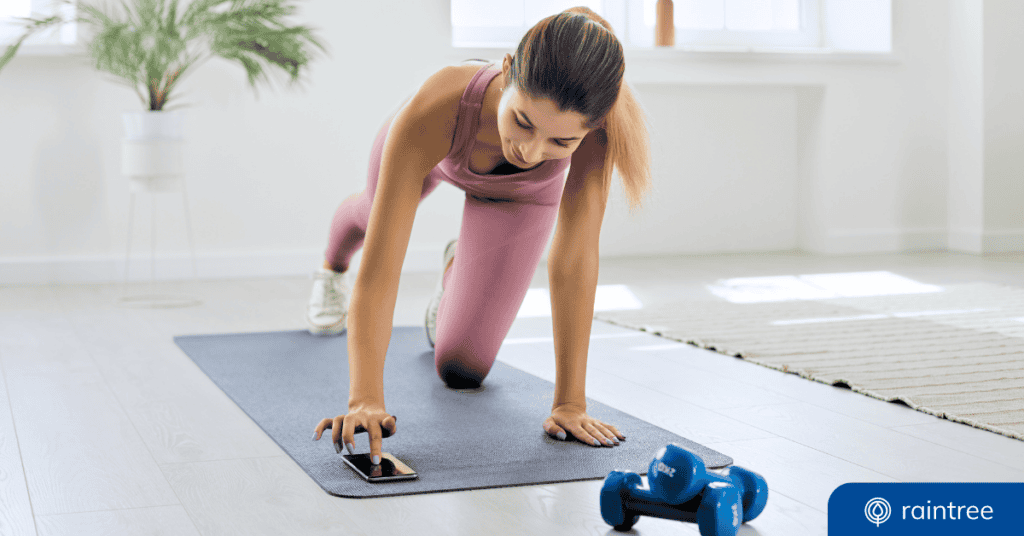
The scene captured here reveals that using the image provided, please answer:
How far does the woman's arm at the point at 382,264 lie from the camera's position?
1.44 meters

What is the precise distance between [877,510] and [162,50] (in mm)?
2914

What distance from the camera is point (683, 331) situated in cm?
275

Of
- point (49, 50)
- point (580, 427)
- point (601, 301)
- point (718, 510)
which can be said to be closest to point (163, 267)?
point (49, 50)

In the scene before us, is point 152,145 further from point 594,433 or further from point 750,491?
point 750,491

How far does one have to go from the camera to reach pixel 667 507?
119 centimetres

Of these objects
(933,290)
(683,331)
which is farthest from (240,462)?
(933,290)

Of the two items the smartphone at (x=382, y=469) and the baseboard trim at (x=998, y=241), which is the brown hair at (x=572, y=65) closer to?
the smartphone at (x=382, y=469)

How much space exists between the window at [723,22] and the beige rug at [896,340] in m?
1.82

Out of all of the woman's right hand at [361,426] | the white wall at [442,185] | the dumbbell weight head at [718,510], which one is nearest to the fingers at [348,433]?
the woman's right hand at [361,426]

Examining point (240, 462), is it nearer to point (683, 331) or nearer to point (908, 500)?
point (908, 500)

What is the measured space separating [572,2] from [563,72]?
373 centimetres

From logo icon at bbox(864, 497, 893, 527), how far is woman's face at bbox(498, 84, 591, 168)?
0.60 metres

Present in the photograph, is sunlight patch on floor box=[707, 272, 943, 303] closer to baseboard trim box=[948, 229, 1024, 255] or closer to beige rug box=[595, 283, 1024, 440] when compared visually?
beige rug box=[595, 283, 1024, 440]

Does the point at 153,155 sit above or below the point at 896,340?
above
